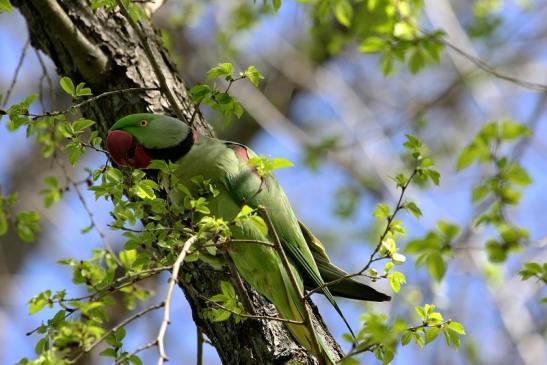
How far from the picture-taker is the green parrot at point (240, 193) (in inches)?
119

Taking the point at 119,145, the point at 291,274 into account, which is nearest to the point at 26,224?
the point at 119,145

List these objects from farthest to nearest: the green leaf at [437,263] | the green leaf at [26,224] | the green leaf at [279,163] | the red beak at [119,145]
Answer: the green leaf at [26,224]
the red beak at [119,145]
the green leaf at [279,163]
the green leaf at [437,263]

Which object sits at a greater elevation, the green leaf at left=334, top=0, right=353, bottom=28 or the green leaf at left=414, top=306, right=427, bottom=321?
the green leaf at left=334, top=0, right=353, bottom=28

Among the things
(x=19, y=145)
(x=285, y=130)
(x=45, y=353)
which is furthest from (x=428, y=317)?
(x=19, y=145)

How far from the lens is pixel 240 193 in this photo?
3014 mm

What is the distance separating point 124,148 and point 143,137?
10 cm

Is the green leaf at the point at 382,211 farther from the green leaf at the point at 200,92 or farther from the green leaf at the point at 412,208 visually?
the green leaf at the point at 200,92

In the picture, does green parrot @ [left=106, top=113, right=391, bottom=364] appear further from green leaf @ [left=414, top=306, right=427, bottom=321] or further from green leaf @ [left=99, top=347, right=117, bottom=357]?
green leaf @ [left=99, top=347, right=117, bottom=357]

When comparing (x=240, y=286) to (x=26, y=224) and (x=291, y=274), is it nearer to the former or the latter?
(x=291, y=274)

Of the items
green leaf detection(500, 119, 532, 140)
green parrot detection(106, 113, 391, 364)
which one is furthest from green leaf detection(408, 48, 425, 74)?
green leaf detection(500, 119, 532, 140)

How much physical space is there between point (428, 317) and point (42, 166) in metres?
7.48

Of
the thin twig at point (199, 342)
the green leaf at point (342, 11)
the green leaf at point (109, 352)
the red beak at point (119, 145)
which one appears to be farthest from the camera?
the green leaf at point (342, 11)

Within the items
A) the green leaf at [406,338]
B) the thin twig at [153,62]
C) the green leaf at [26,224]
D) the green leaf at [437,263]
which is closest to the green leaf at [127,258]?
the thin twig at [153,62]

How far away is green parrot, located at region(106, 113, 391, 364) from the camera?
9.90ft
